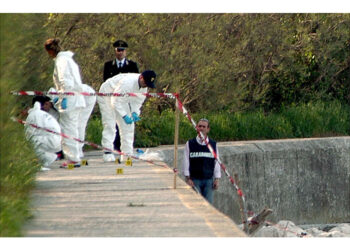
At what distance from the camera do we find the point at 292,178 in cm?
2456

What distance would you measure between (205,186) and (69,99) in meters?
2.20

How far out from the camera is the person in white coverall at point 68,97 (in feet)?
55.8

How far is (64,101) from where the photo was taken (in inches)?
683

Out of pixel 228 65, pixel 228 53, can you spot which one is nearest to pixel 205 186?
pixel 228 65

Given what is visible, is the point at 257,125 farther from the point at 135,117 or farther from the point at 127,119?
the point at 127,119

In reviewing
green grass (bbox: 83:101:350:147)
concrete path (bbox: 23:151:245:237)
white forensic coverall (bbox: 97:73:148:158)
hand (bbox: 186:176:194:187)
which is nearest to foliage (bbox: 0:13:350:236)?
green grass (bbox: 83:101:350:147)

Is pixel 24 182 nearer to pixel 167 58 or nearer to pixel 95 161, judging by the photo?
pixel 95 161

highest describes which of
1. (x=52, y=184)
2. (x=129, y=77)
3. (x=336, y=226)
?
(x=129, y=77)

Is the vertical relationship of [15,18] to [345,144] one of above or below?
above

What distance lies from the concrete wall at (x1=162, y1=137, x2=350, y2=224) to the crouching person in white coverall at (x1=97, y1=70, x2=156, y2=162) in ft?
12.9

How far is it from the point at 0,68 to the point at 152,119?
1340cm

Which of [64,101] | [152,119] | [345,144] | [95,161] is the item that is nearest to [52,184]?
[64,101]

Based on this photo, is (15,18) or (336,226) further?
(336,226)

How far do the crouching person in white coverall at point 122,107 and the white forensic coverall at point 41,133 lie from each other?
1608 millimetres
